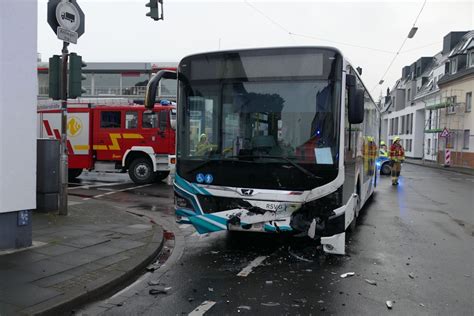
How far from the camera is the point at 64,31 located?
25.8ft

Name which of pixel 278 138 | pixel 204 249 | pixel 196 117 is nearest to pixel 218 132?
pixel 196 117

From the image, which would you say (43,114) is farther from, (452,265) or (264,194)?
(452,265)

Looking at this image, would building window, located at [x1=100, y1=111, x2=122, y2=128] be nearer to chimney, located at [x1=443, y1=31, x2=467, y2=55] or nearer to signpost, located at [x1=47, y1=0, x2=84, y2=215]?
signpost, located at [x1=47, y1=0, x2=84, y2=215]

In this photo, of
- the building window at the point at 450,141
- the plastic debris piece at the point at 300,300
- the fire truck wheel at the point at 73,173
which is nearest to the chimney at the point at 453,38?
the building window at the point at 450,141

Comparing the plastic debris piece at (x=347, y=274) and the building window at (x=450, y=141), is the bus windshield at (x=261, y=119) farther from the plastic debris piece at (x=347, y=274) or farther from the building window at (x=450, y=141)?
the building window at (x=450, y=141)

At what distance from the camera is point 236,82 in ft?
20.1

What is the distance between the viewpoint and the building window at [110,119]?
50.4 ft

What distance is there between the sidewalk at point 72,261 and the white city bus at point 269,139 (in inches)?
45.0

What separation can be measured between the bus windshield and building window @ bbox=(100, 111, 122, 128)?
9557 millimetres

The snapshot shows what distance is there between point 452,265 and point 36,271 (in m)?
5.53

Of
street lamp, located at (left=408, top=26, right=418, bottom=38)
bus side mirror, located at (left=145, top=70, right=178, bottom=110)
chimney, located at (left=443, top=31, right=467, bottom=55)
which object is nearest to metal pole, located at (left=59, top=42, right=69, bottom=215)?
bus side mirror, located at (left=145, top=70, right=178, bottom=110)

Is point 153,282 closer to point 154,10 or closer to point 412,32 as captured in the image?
point 154,10

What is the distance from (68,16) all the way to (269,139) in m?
4.79

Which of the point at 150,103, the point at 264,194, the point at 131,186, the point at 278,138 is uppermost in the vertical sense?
the point at 150,103
